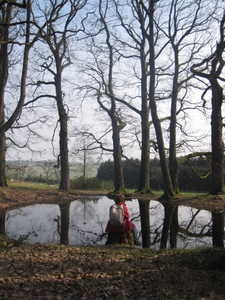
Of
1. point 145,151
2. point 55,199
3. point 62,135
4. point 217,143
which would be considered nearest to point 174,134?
point 145,151

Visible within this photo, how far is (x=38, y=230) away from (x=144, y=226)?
3435 mm

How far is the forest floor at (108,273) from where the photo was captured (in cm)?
380

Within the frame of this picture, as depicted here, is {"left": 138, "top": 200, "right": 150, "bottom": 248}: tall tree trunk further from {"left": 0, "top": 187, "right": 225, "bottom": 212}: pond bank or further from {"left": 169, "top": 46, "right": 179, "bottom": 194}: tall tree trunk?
{"left": 169, "top": 46, "right": 179, "bottom": 194}: tall tree trunk

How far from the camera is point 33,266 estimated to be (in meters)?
4.72

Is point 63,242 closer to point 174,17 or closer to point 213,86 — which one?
point 213,86

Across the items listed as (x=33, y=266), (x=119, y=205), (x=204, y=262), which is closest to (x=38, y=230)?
(x=119, y=205)

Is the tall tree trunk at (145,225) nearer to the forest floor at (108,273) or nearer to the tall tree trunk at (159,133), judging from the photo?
the forest floor at (108,273)

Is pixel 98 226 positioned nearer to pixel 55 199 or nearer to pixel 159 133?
pixel 55 199

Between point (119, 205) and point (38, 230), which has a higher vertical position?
point (119, 205)

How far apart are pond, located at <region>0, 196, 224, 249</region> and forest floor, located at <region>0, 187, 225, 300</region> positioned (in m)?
1.63

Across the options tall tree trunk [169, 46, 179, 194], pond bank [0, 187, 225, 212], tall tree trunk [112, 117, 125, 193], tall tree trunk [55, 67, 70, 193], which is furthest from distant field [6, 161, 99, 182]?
tall tree trunk [169, 46, 179, 194]

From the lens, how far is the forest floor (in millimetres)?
3805

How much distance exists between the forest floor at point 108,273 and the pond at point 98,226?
1631 millimetres

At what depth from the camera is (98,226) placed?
9469 millimetres
